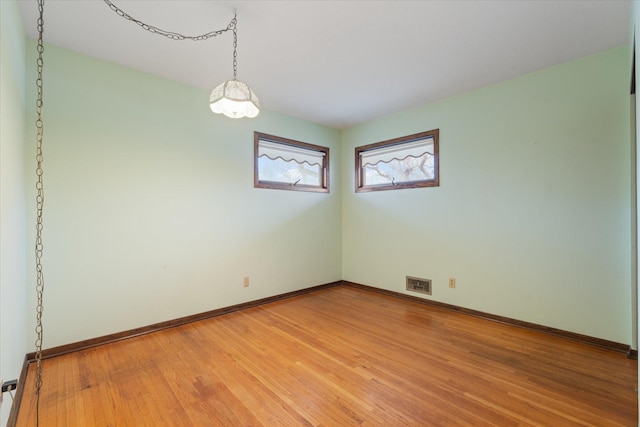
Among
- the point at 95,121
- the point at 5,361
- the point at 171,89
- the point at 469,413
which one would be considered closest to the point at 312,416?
the point at 469,413

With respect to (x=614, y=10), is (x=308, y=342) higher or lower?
lower

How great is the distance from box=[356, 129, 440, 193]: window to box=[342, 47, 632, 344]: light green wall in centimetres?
11

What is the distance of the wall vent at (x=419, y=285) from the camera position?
3545mm

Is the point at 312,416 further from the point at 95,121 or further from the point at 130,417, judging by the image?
the point at 95,121

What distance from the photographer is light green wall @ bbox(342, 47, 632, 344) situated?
7.82 ft

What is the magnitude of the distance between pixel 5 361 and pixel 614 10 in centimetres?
416

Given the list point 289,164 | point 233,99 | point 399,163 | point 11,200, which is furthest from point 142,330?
point 399,163

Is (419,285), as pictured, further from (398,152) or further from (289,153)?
(289,153)

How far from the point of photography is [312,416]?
1604mm

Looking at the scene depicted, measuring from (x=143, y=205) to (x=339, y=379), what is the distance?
7.62 ft

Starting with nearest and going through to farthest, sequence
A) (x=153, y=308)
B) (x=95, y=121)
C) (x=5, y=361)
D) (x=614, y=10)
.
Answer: (x=5, y=361)
(x=614, y=10)
(x=95, y=121)
(x=153, y=308)

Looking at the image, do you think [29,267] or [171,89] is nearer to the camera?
[29,267]

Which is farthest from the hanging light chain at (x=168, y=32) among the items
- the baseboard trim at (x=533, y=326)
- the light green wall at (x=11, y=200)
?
the baseboard trim at (x=533, y=326)

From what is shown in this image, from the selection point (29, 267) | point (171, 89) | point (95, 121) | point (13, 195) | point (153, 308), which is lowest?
point (153, 308)
